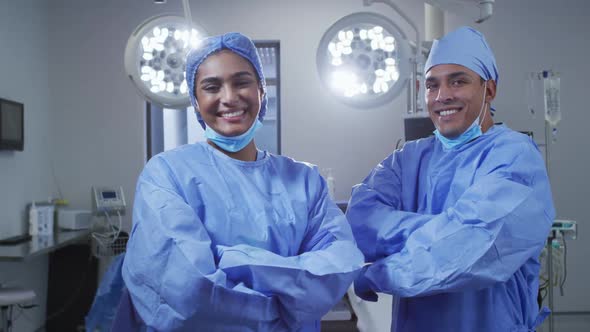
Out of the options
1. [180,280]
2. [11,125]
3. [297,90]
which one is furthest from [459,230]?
[11,125]

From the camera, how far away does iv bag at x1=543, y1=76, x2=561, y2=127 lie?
9.35 feet

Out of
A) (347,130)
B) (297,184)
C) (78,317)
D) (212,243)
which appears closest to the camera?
(212,243)

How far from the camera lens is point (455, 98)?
1.22 metres

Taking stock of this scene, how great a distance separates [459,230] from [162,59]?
3.21ft

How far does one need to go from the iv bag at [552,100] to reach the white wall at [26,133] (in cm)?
345

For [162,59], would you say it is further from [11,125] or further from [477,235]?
[11,125]

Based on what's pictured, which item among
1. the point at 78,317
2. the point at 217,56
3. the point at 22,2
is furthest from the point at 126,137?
the point at 217,56

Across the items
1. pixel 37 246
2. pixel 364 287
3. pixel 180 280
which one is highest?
pixel 180 280

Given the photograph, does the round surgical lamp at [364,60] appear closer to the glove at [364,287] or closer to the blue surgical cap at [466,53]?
the blue surgical cap at [466,53]

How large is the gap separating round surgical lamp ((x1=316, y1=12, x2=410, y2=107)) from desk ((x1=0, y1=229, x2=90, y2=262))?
199 cm

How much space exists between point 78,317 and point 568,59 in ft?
13.9

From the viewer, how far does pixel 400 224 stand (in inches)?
45.4

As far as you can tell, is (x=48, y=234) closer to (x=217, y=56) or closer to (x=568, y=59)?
(x=217, y=56)

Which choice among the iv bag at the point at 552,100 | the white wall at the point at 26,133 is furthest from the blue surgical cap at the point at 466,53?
the white wall at the point at 26,133
